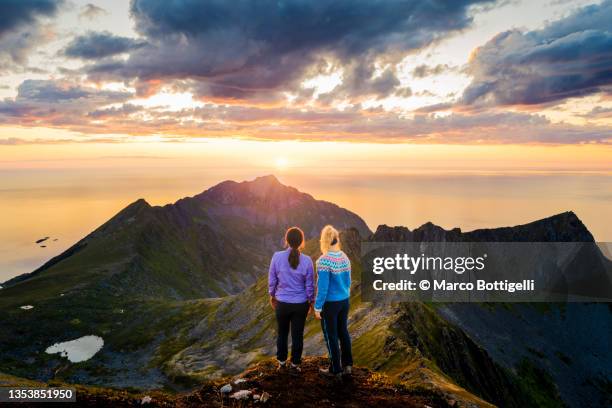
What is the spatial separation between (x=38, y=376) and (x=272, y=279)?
306ft

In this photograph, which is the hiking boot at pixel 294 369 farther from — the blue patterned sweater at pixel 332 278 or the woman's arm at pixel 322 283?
the woman's arm at pixel 322 283

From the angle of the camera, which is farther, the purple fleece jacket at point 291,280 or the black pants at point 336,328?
the purple fleece jacket at point 291,280

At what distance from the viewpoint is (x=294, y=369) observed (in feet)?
58.2

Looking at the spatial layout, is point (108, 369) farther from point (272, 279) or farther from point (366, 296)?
point (272, 279)

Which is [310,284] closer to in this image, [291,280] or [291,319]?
[291,280]

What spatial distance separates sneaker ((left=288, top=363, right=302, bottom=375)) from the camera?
17.5 m

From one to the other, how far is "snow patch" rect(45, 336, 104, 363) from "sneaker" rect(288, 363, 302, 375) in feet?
312

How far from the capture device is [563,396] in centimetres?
9775

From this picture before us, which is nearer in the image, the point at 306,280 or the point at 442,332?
the point at 306,280

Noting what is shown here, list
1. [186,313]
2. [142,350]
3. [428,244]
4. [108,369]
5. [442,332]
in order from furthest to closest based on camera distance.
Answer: [428,244] < [186,313] < [142,350] < [108,369] < [442,332]

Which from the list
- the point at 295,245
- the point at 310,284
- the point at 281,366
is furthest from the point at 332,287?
the point at 281,366

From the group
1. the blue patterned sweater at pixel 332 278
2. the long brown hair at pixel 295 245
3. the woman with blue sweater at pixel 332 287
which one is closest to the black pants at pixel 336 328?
the woman with blue sweater at pixel 332 287

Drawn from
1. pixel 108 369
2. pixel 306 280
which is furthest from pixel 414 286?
pixel 306 280

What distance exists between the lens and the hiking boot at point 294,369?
17.5 meters
